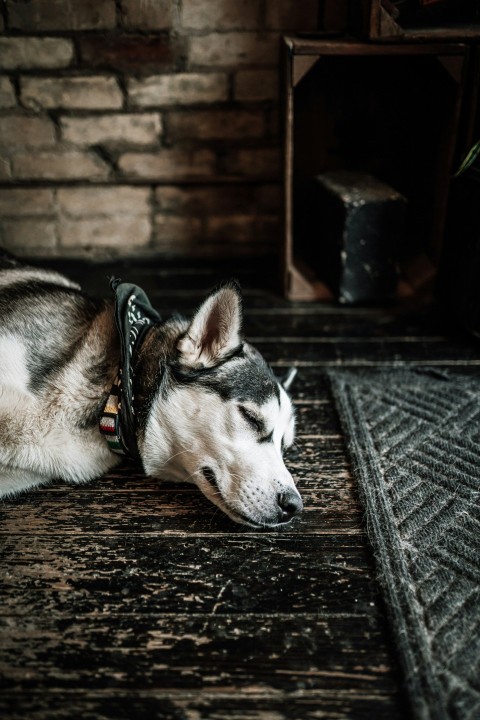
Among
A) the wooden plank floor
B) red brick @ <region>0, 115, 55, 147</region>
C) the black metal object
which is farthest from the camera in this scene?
red brick @ <region>0, 115, 55, 147</region>

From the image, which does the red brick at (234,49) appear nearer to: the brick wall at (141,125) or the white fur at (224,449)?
the brick wall at (141,125)

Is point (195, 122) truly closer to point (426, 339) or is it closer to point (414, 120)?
point (414, 120)

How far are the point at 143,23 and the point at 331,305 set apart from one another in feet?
5.27

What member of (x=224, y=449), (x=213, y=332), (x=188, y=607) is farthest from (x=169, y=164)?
(x=188, y=607)

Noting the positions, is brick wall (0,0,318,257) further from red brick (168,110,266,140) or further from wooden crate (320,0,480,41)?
wooden crate (320,0,480,41)

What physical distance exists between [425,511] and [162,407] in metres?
0.78

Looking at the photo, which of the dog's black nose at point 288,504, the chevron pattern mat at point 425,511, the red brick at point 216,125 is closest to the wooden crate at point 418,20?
the red brick at point 216,125

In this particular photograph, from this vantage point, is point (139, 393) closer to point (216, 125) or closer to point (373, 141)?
point (216, 125)

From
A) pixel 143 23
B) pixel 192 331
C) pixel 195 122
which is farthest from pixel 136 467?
pixel 143 23

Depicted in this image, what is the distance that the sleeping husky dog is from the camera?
1611 mm

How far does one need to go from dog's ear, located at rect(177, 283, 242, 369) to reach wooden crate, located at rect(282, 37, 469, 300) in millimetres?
1360

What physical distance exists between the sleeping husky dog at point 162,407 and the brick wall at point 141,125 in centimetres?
165

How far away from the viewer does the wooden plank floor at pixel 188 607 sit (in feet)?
4.01

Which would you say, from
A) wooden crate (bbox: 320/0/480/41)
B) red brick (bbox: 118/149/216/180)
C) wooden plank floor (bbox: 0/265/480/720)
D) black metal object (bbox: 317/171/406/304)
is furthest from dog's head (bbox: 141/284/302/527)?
red brick (bbox: 118/149/216/180)
